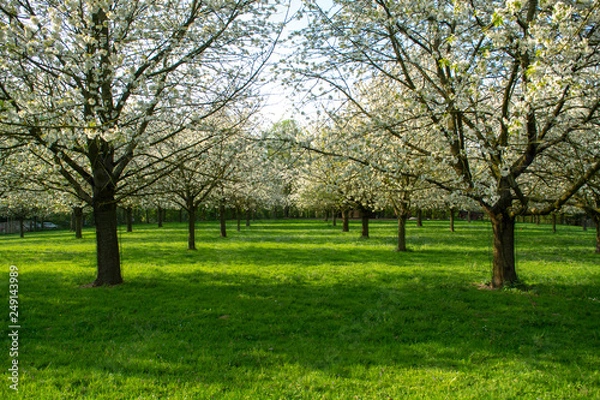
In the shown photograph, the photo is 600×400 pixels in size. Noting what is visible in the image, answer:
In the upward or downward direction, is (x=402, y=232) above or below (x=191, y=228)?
below

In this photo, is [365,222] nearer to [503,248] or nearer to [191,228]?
[191,228]

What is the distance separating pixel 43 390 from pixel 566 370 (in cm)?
674

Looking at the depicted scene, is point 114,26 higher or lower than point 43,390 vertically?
higher

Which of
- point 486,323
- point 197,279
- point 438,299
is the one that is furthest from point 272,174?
point 486,323

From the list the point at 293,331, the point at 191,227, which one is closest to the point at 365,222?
the point at 191,227

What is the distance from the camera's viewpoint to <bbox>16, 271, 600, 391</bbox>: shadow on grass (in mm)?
5855

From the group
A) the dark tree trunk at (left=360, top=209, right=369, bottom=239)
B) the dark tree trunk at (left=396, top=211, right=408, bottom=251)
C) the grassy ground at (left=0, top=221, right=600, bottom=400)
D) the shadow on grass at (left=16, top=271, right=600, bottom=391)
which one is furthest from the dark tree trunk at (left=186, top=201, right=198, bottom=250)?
the dark tree trunk at (left=360, top=209, right=369, bottom=239)

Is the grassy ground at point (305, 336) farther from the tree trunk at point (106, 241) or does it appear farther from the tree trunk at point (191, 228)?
the tree trunk at point (191, 228)

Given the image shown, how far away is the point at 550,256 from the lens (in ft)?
62.8

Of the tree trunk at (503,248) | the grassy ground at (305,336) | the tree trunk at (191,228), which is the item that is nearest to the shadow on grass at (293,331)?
the grassy ground at (305,336)

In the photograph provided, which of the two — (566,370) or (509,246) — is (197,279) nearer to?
(509,246)

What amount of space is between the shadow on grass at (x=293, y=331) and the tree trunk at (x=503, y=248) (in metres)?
0.75

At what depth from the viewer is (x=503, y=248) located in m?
11.1

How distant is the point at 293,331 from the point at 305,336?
14.7 inches
